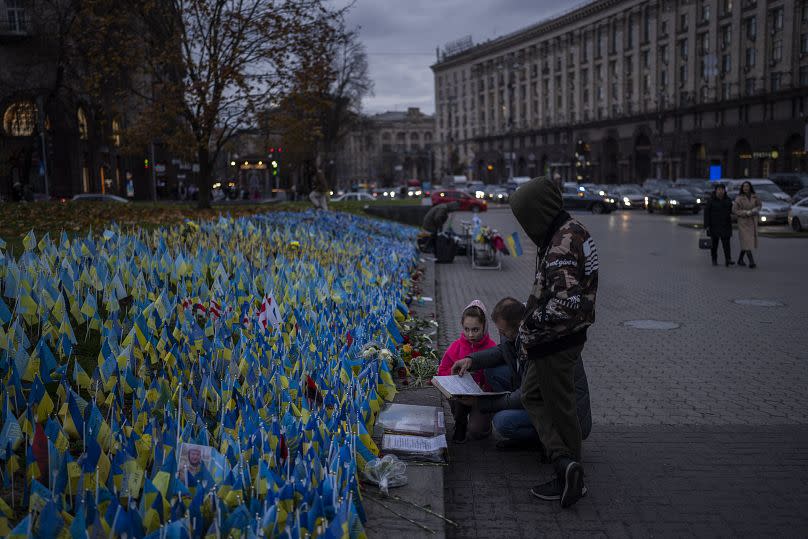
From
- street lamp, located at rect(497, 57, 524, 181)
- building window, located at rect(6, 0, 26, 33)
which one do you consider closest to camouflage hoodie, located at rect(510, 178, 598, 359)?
building window, located at rect(6, 0, 26, 33)

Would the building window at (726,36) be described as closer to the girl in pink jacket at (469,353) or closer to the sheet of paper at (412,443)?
the girl in pink jacket at (469,353)

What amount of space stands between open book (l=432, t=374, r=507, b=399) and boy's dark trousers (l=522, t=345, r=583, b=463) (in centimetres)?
81

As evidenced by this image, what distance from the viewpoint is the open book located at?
17.9ft

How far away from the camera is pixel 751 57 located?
65562mm

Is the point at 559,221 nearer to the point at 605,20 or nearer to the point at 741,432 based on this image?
the point at 741,432

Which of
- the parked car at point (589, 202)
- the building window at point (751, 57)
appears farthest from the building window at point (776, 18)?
the parked car at point (589, 202)

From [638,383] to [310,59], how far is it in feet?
55.3

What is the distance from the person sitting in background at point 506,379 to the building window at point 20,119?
123ft

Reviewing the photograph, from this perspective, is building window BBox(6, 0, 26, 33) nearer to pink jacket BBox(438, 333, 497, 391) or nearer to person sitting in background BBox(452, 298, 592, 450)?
pink jacket BBox(438, 333, 497, 391)

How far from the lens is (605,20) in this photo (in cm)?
9088

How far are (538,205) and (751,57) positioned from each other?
226 ft

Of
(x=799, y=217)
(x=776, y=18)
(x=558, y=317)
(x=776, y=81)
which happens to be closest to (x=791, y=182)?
(x=799, y=217)

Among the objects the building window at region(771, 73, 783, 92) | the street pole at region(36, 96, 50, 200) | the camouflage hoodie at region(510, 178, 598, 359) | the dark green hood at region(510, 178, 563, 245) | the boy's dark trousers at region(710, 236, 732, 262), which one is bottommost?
the boy's dark trousers at region(710, 236, 732, 262)

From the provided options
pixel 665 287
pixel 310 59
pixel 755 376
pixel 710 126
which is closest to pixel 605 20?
pixel 710 126
